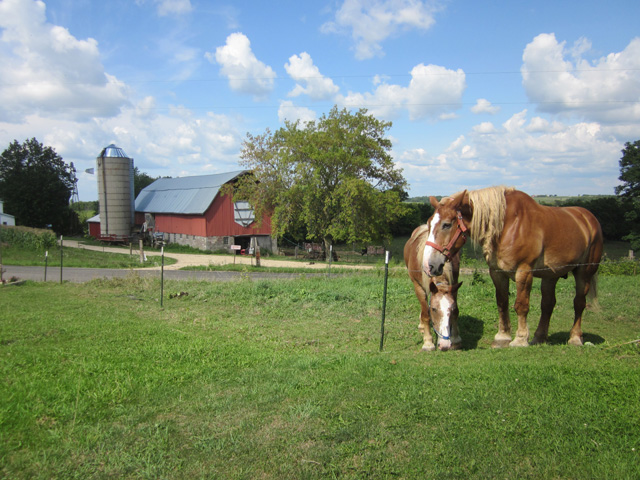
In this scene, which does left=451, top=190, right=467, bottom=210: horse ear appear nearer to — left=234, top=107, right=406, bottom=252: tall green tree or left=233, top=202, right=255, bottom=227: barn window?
left=234, top=107, right=406, bottom=252: tall green tree

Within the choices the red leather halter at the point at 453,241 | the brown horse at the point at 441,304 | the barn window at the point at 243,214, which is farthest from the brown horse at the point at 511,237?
the barn window at the point at 243,214

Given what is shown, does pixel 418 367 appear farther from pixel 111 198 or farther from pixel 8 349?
pixel 111 198

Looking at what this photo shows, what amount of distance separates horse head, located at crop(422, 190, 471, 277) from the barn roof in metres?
33.1

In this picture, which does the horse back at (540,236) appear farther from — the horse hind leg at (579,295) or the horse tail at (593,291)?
the horse tail at (593,291)

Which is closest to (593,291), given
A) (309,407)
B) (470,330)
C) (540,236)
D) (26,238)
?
(540,236)

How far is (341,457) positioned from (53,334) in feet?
22.3

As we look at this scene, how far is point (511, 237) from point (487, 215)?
453mm

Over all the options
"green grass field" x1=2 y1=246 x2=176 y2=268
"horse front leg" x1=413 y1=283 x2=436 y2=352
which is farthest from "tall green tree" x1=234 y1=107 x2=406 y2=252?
"horse front leg" x1=413 y1=283 x2=436 y2=352

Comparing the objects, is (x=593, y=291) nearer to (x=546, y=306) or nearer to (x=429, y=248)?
(x=546, y=306)

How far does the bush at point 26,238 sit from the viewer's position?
31.4 meters

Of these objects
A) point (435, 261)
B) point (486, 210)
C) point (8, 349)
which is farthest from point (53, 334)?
point (486, 210)

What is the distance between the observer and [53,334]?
7.96m

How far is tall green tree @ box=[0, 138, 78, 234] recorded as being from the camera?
151ft

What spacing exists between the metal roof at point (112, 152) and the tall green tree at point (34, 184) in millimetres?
9032
